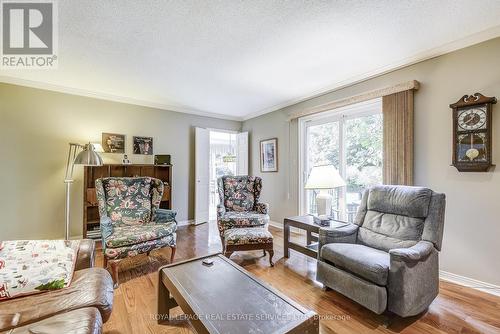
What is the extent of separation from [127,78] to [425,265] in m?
3.98

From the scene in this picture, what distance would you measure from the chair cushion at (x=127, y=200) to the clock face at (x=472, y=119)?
3.71 meters

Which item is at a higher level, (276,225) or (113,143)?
(113,143)

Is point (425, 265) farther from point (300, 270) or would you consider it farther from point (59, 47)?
point (59, 47)

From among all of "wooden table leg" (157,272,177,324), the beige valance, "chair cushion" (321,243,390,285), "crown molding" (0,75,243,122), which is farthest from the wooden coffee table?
"crown molding" (0,75,243,122)

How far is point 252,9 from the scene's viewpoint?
1822mm

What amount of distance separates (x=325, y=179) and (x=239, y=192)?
1497 mm

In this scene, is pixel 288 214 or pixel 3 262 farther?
pixel 288 214

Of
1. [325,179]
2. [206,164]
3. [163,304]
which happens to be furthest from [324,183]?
[206,164]

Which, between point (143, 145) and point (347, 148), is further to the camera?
point (143, 145)

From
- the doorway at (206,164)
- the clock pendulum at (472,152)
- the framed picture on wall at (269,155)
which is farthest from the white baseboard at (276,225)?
the clock pendulum at (472,152)

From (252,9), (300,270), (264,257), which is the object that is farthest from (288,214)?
(252,9)

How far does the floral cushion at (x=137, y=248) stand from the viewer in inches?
88.6

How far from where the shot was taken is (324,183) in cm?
254

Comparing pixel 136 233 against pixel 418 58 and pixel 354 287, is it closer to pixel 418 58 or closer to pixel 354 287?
pixel 354 287
